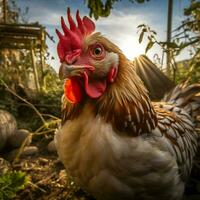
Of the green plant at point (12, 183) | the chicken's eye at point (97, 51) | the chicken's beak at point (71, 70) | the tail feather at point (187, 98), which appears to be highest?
the chicken's eye at point (97, 51)

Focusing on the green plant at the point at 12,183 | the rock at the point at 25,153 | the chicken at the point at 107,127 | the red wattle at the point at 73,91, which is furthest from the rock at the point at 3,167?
the red wattle at the point at 73,91

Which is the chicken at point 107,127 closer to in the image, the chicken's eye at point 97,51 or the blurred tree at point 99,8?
the chicken's eye at point 97,51

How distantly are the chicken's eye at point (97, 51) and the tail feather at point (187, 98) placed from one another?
2.80 ft

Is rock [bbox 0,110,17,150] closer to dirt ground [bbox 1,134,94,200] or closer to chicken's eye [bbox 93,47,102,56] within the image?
dirt ground [bbox 1,134,94,200]

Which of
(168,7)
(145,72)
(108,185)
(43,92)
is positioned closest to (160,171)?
(108,185)

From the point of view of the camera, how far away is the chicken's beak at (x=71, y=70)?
1156 mm

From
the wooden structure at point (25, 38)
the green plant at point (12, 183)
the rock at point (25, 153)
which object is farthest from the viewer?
the wooden structure at point (25, 38)

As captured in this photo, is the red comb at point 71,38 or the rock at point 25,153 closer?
the red comb at point 71,38

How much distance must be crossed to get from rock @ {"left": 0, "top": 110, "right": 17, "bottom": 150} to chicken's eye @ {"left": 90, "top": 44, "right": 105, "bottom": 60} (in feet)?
6.31

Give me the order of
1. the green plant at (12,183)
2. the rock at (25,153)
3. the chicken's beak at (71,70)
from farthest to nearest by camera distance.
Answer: the rock at (25,153)
the green plant at (12,183)
the chicken's beak at (71,70)

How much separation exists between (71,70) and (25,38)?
14.5ft

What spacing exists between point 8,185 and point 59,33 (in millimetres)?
625

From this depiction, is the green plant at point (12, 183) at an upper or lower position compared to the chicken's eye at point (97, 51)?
lower

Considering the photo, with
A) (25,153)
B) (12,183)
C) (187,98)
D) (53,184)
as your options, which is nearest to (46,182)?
(53,184)
